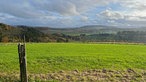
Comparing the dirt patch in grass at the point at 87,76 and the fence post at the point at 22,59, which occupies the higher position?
the fence post at the point at 22,59

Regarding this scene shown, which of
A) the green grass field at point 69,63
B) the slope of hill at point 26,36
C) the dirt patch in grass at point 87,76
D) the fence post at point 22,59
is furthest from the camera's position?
the slope of hill at point 26,36

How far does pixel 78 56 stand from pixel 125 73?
6072 mm

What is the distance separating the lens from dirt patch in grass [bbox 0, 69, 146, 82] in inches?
1022

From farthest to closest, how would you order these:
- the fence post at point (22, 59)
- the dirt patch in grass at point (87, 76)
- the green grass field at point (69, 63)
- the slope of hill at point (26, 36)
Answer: the slope of hill at point (26, 36) < the green grass field at point (69, 63) < the dirt patch in grass at point (87, 76) < the fence post at point (22, 59)

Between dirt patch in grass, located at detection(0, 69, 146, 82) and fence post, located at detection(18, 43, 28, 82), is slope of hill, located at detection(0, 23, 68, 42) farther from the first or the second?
fence post, located at detection(18, 43, 28, 82)

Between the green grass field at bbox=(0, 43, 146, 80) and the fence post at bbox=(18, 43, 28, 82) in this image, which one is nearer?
the fence post at bbox=(18, 43, 28, 82)

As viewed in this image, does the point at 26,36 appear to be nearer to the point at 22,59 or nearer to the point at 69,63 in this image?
the point at 69,63

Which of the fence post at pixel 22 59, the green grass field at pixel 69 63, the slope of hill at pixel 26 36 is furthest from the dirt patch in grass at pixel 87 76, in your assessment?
the slope of hill at pixel 26 36

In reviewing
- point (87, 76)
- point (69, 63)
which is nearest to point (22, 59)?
point (87, 76)

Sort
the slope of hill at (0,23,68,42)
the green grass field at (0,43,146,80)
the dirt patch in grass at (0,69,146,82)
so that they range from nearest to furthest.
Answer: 1. the dirt patch in grass at (0,69,146,82)
2. the green grass field at (0,43,146,80)
3. the slope of hill at (0,23,68,42)

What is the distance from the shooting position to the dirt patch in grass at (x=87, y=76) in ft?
85.1

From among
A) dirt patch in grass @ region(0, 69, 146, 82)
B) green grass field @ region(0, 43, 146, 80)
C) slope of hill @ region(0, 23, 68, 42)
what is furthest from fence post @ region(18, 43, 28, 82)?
slope of hill @ region(0, 23, 68, 42)

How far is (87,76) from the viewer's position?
2694 cm

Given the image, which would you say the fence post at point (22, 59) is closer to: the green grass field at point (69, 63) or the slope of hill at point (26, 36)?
the green grass field at point (69, 63)
